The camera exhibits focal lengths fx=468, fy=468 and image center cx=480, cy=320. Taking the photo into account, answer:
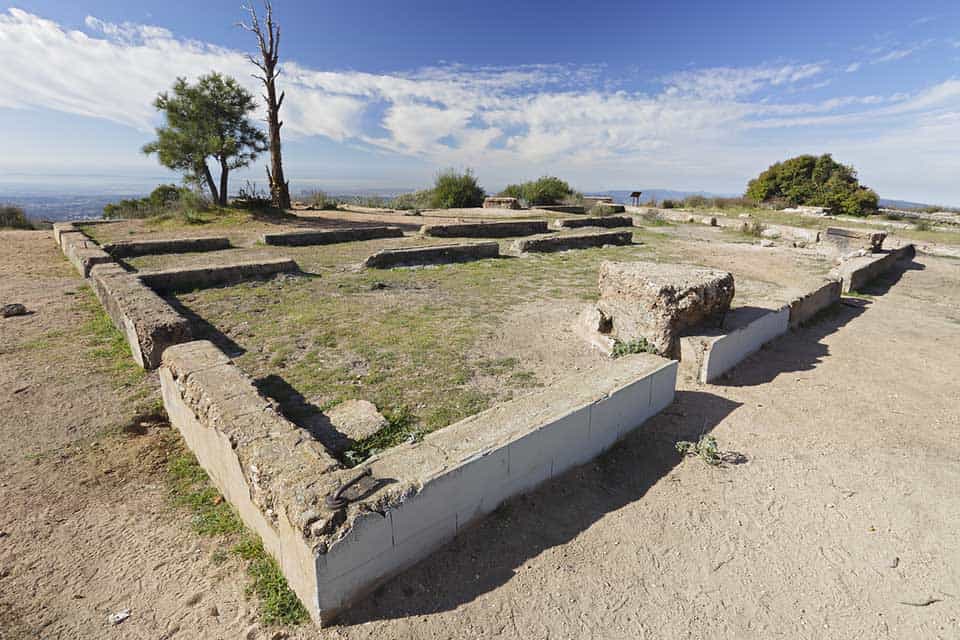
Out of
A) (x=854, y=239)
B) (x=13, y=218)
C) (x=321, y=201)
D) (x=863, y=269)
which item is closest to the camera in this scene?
(x=863, y=269)

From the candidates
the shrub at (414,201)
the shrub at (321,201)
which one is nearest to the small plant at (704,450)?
the shrub at (321,201)

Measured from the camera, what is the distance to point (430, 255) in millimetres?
10281

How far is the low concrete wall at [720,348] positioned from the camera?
4719 millimetres

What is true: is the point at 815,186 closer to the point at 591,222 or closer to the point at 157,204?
the point at 591,222

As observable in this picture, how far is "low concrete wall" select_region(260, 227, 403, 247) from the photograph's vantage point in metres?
12.1

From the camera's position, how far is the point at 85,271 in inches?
320

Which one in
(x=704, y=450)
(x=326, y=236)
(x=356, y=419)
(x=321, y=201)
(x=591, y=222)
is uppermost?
(x=321, y=201)

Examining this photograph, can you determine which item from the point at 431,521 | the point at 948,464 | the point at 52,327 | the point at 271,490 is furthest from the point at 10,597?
the point at 948,464

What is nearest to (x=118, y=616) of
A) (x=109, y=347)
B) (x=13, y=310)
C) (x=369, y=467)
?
(x=369, y=467)

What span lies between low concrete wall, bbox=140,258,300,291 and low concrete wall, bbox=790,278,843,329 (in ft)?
26.8

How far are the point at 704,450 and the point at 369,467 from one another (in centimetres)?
248

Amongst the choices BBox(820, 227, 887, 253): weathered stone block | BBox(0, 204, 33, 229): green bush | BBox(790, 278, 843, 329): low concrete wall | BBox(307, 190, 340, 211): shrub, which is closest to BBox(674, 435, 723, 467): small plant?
BBox(790, 278, 843, 329): low concrete wall

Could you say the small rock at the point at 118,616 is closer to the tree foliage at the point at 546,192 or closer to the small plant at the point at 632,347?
the small plant at the point at 632,347

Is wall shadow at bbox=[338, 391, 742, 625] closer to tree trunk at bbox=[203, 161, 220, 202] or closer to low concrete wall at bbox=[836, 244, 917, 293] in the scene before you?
low concrete wall at bbox=[836, 244, 917, 293]
